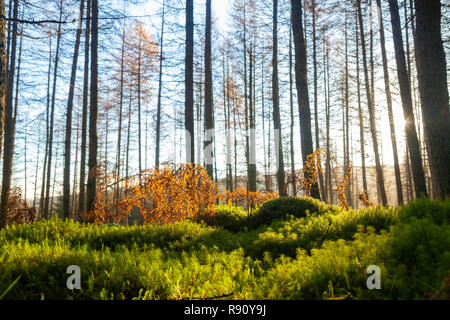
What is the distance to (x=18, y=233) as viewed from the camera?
445cm

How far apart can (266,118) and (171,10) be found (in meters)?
11.6

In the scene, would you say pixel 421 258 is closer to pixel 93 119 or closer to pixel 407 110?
pixel 407 110

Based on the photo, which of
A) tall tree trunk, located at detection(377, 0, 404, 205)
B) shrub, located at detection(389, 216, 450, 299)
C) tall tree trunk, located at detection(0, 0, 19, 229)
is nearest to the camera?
shrub, located at detection(389, 216, 450, 299)

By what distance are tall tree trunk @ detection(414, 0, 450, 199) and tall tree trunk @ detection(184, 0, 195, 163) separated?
20.6ft

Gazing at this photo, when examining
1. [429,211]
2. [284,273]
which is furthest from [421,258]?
[429,211]

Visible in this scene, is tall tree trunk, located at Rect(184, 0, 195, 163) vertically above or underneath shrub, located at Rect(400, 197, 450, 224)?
above

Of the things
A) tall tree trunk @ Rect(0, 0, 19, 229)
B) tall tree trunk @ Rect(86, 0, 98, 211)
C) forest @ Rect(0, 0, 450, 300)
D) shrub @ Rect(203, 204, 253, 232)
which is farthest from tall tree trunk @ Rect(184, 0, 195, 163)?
tall tree trunk @ Rect(0, 0, 19, 229)

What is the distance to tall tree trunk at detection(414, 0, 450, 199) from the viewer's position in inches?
165

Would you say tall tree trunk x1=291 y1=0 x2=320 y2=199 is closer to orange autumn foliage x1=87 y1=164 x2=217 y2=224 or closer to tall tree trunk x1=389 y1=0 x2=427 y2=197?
tall tree trunk x1=389 y1=0 x2=427 y2=197

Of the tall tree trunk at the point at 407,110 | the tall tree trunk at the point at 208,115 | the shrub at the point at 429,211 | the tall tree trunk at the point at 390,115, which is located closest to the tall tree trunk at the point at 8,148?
the tall tree trunk at the point at 208,115

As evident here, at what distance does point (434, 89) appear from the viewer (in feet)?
14.2

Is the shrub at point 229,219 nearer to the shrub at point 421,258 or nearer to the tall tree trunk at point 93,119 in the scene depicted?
the shrub at point 421,258
